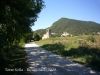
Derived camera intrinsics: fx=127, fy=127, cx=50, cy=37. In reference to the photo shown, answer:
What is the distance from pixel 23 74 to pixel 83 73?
4089 mm

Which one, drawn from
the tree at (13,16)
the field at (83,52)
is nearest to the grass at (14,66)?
the tree at (13,16)

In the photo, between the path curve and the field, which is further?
the field

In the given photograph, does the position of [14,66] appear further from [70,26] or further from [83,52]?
[70,26]

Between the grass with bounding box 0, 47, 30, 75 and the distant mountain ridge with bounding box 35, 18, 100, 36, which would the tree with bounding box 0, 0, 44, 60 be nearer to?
the grass with bounding box 0, 47, 30, 75

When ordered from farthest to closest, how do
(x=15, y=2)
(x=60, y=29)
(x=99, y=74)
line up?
(x=60, y=29) < (x=15, y=2) < (x=99, y=74)

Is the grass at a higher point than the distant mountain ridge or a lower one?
lower

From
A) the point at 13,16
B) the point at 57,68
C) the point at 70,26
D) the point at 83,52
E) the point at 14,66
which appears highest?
the point at 70,26

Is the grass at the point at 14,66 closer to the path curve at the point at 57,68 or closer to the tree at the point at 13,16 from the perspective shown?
the path curve at the point at 57,68

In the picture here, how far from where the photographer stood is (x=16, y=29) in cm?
1243

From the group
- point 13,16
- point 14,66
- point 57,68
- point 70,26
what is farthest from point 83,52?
point 70,26

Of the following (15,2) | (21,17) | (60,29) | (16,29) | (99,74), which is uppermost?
(60,29)

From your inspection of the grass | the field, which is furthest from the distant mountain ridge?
the grass

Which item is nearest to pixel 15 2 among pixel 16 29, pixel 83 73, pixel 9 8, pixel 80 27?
pixel 9 8

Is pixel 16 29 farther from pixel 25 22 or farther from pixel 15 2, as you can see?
pixel 15 2
